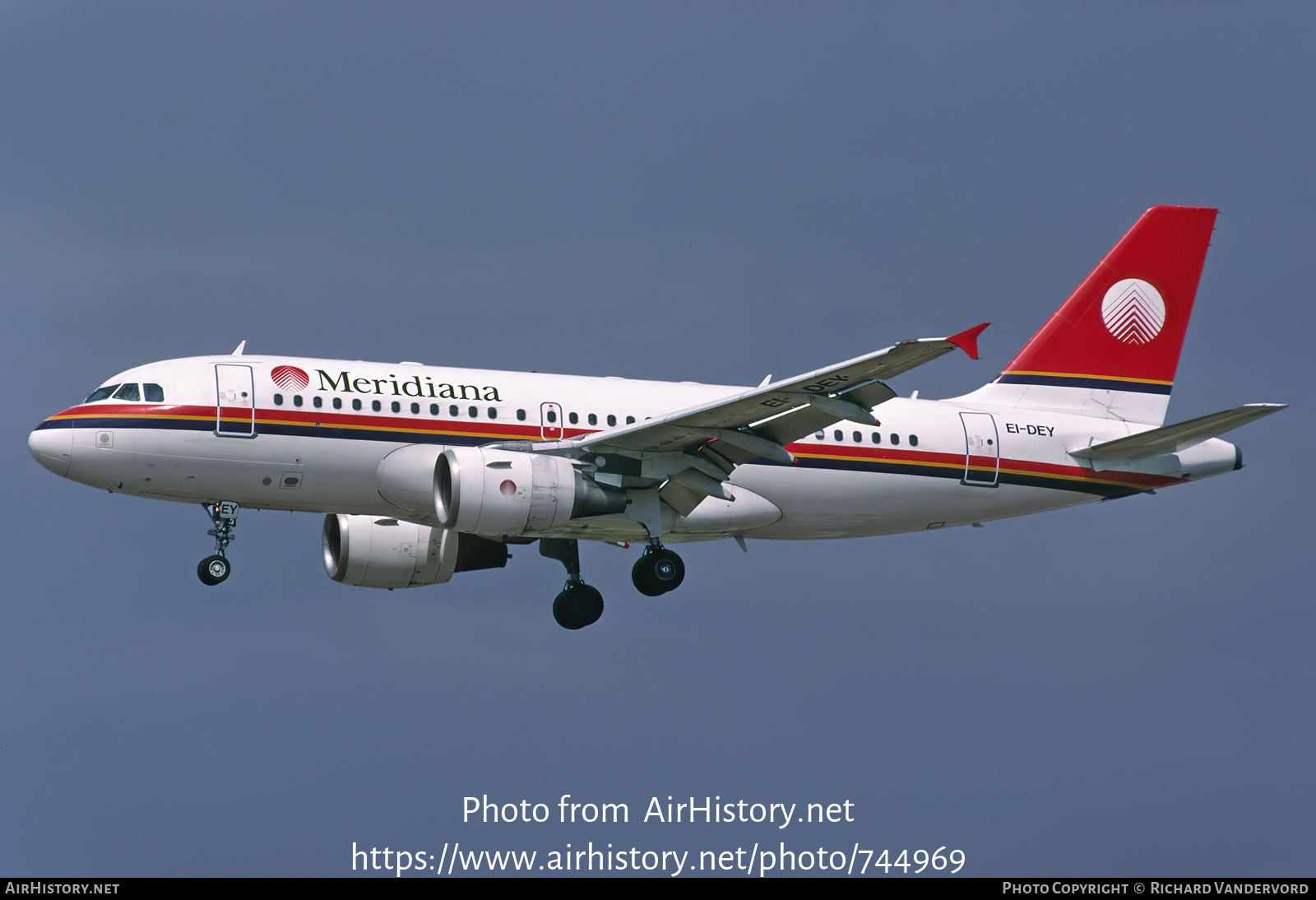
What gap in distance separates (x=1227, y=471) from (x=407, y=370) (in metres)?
18.1

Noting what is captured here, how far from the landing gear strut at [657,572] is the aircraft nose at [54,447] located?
11256 mm

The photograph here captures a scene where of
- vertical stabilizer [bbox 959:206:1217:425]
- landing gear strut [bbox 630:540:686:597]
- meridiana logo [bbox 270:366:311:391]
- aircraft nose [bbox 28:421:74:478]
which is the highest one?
vertical stabilizer [bbox 959:206:1217:425]

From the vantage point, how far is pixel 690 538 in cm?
3616

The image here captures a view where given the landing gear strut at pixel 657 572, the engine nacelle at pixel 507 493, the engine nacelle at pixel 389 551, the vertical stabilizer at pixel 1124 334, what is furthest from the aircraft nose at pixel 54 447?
the vertical stabilizer at pixel 1124 334

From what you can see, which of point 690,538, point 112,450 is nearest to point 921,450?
point 690,538

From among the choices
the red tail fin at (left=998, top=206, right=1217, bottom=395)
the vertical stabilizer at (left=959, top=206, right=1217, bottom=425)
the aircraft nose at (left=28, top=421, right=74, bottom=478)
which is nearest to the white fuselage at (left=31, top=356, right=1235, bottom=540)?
the aircraft nose at (left=28, top=421, right=74, bottom=478)

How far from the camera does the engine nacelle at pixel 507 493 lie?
106 feet

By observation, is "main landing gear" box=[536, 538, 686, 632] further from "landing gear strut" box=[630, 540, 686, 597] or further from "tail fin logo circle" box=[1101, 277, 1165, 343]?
"tail fin logo circle" box=[1101, 277, 1165, 343]

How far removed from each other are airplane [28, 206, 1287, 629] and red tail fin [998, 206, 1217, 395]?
188 mm

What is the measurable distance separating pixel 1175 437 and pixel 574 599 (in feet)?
43.3

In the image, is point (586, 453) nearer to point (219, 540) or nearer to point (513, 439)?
point (513, 439)

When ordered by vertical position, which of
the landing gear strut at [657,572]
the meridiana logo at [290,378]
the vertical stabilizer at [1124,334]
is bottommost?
the landing gear strut at [657,572]

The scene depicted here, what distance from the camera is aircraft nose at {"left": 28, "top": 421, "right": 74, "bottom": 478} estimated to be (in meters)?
33.1

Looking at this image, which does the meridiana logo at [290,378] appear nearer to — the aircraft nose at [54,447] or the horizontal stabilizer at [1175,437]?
the aircraft nose at [54,447]
